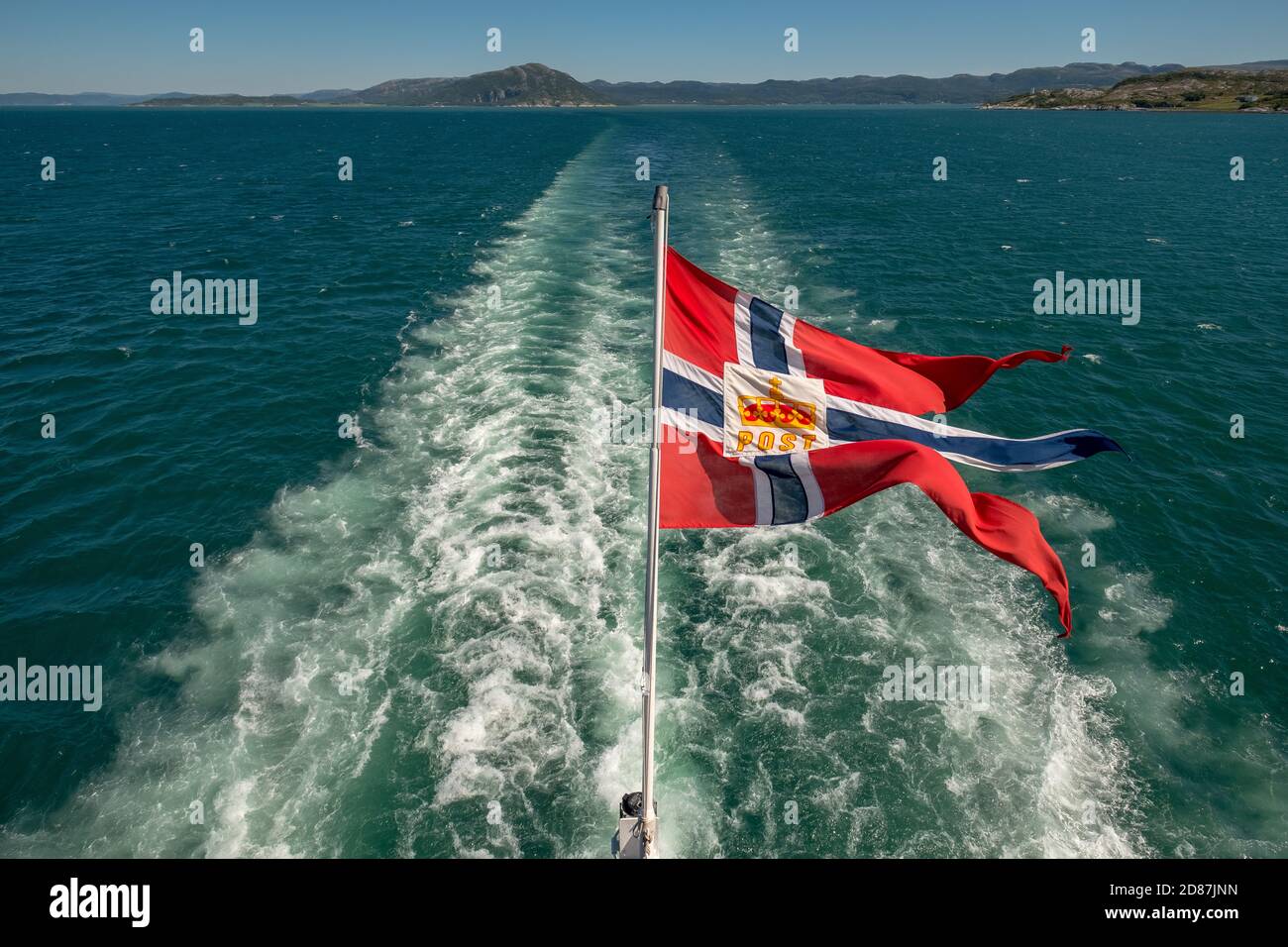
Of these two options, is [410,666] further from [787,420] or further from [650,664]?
[787,420]

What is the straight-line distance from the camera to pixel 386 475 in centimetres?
2880

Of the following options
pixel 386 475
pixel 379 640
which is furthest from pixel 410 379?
pixel 379 640

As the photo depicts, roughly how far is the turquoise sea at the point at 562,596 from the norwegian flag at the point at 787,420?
27.9 feet

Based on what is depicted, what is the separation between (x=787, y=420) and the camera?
41.2 feet

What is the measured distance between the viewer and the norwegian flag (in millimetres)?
11719

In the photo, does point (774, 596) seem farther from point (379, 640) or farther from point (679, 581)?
point (379, 640)

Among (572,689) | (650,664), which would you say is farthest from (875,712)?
(650,664)

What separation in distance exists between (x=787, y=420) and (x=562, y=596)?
40.2 feet

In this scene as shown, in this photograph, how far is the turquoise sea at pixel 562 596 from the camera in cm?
1631

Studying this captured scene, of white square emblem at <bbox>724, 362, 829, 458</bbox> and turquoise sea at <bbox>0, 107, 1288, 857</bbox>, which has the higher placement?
white square emblem at <bbox>724, 362, 829, 458</bbox>

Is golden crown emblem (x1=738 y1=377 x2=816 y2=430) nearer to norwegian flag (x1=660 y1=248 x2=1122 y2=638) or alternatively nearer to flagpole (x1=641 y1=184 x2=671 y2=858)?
norwegian flag (x1=660 y1=248 x2=1122 y2=638)

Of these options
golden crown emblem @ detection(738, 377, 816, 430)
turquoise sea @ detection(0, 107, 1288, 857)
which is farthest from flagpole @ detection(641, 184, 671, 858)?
turquoise sea @ detection(0, 107, 1288, 857)

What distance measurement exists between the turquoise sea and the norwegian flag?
8.52 meters

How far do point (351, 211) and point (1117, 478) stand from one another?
81.0m
